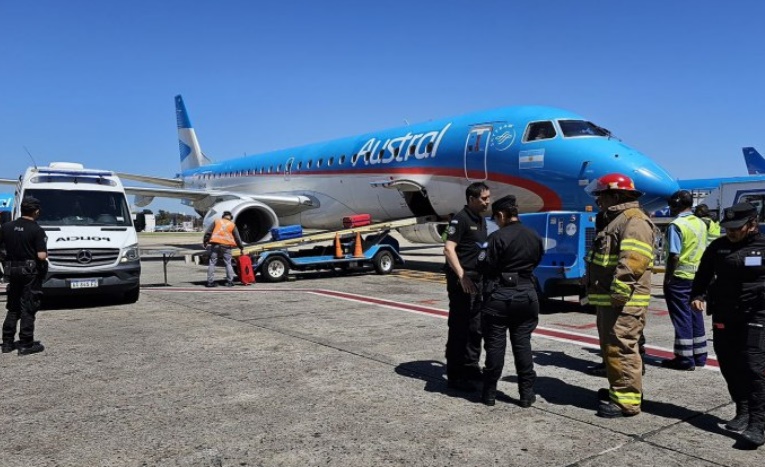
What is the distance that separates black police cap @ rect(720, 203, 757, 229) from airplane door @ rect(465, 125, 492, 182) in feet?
30.6

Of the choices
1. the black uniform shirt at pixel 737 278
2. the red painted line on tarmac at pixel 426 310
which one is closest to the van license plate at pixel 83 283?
the red painted line on tarmac at pixel 426 310

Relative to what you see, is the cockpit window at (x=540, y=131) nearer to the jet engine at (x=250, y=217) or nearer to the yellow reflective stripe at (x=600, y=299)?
the yellow reflective stripe at (x=600, y=299)

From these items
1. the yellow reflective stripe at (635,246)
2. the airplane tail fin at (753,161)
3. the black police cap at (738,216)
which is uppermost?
the airplane tail fin at (753,161)

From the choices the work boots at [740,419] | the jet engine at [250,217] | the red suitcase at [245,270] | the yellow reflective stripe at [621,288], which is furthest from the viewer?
the jet engine at [250,217]

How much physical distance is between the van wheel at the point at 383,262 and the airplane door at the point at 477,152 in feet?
9.99

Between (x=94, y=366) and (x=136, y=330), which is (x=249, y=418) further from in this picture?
(x=136, y=330)

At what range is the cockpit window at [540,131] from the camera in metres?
12.5

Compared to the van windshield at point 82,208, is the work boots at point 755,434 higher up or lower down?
lower down

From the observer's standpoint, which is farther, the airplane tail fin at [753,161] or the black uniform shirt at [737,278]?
the airplane tail fin at [753,161]

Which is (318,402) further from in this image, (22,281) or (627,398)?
(22,281)

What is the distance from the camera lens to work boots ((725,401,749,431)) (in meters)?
4.10

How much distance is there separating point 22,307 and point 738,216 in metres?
7.10

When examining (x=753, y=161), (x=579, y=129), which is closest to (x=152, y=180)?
(x=579, y=129)

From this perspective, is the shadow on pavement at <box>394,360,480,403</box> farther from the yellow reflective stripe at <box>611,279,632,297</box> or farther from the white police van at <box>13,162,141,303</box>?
the white police van at <box>13,162,141,303</box>
